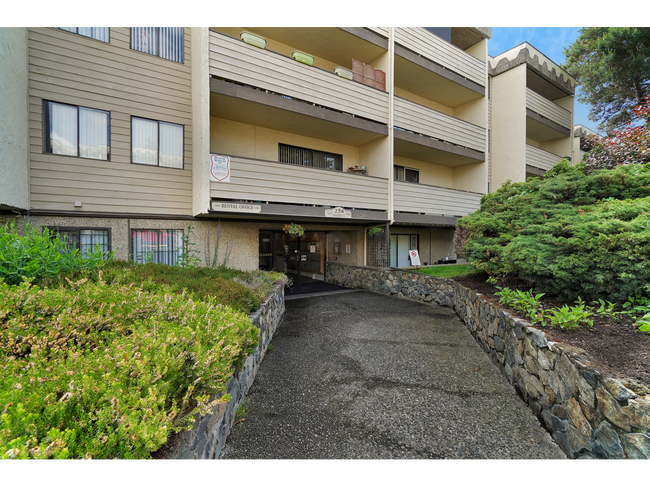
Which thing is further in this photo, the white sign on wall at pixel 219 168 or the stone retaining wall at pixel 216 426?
the white sign on wall at pixel 219 168

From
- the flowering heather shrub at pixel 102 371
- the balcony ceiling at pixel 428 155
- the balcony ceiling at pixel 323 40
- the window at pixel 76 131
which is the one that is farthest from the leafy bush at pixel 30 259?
the balcony ceiling at pixel 428 155

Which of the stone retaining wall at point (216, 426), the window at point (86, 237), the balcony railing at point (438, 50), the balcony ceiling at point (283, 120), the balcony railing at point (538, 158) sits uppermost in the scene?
the balcony railing at point (438, 50)

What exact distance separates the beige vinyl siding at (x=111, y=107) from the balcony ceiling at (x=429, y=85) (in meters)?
8.33

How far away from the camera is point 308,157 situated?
11.6 metres

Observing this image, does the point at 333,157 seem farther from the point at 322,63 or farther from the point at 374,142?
the point at 322,63

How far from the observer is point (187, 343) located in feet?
7.50

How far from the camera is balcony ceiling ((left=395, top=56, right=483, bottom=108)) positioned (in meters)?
11.9

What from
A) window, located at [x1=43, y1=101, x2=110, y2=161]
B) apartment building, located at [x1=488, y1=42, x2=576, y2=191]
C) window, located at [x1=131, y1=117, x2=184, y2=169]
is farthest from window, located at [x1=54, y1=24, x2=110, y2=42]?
apartment building, located at [x1=488, y1=42, x2=576, y2=191]

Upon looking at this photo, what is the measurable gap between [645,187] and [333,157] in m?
9.20

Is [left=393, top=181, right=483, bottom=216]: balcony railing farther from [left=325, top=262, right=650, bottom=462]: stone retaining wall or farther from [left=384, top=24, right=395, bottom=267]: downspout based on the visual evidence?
[left=325, top=262, right=650, bottom=462]: stone retaining wall

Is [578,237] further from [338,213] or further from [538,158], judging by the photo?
[538,158]

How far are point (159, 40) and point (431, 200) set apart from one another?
11016mm

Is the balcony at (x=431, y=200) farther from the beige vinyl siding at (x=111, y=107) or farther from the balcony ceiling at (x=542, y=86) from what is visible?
the balcony ceiling at (x=542, y=86)

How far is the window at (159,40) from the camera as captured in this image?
8.44m
